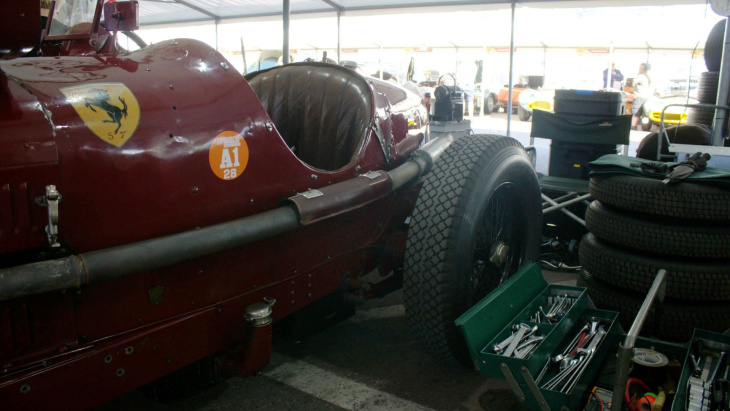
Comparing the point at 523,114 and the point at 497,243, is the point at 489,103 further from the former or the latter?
the point at 497,243

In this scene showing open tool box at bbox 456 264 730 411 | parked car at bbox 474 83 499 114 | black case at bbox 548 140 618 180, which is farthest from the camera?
parked car at bbox 474 83 499 114

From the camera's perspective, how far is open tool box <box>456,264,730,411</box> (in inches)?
77.7

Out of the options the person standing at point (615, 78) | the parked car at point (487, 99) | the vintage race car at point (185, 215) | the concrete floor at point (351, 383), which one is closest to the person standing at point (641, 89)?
the person standing at point (615, 78)

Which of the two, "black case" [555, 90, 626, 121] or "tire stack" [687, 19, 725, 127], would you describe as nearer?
"black case" [555, 90, 626, 121]

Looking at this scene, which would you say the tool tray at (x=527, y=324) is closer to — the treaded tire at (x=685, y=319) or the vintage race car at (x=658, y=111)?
the treaded tire at (x=685, y=319)

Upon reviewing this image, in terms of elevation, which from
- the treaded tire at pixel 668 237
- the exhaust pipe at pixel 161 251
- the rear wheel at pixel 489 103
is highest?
the rear wheel at pixel 489 103

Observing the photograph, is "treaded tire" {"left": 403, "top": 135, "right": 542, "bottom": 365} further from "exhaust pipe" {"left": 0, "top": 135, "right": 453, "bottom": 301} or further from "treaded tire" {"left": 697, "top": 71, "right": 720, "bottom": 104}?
"treaded tire" {"left": 697, "top": 71, "right": 720, "bottom": 104}

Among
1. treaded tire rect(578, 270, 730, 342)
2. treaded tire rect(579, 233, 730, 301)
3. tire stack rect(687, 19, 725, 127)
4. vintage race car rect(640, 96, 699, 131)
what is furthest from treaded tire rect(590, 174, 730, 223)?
vintage race car rect(640, 96, 699, 131)

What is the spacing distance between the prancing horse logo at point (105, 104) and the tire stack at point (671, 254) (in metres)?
2.32

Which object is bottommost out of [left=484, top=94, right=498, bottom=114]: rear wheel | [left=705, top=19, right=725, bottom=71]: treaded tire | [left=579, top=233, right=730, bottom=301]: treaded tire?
[left=579, top=233, right=730, bottom=301]: treaded tire

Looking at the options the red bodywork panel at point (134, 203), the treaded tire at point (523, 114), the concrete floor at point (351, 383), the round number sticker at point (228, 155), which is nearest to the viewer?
the red bodywork panel at point (134, 203)

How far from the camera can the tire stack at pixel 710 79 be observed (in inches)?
253

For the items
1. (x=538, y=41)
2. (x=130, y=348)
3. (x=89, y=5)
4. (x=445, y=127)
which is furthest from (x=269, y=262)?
(x=538, y=41)

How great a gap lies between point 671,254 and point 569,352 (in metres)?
0.79
